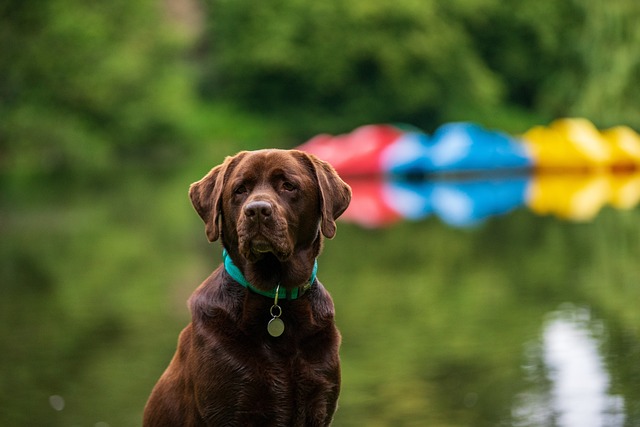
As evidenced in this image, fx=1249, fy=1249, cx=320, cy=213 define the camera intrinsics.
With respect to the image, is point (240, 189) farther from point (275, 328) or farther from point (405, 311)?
point (405, 311)

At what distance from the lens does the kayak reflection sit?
2195cm

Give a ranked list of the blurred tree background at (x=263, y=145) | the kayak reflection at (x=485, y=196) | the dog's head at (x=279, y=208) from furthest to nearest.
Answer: the kayak reflection at (x=485, y=196) < the blurred tree background at (x=263, y=145) < the dog's head at (x=279, y=208)

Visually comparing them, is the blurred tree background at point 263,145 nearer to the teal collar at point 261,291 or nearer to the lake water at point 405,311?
the lake water at point 405,311

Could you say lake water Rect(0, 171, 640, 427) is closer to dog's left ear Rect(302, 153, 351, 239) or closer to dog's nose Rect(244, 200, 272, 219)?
dog's left ear Rect(302, 153, 351, 239)

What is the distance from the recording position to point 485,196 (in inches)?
1057

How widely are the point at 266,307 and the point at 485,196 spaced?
74.6ft

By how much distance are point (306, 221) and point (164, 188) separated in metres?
29.6

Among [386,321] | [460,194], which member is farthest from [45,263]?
[460,194]

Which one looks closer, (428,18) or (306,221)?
(306,221)

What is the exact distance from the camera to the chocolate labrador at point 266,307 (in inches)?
170

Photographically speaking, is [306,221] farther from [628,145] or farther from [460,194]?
[628,145]

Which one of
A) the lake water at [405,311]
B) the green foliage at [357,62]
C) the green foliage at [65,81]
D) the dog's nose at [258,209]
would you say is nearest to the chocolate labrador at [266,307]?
the dog's nose at [258,209]

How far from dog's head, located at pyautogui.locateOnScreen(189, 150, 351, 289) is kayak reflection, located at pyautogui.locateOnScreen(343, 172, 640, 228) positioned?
15664 mm

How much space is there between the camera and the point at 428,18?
192 feet
